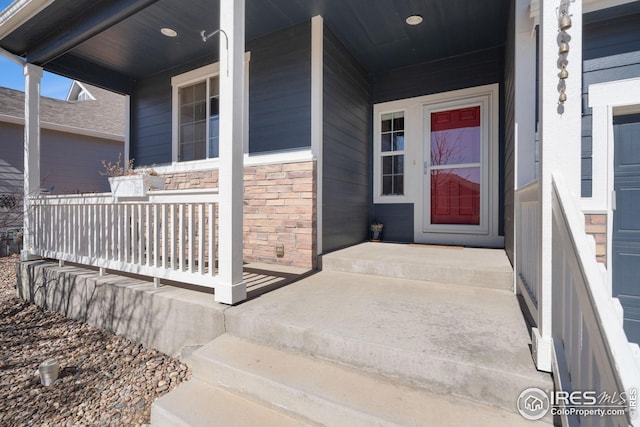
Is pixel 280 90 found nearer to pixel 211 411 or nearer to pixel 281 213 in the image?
pixel 281 213

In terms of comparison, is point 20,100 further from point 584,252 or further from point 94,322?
point 584,252

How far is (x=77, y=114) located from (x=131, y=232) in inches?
308

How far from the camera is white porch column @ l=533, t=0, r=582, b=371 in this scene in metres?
1.28

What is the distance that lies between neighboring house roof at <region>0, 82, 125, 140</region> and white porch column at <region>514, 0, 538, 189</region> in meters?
9.21

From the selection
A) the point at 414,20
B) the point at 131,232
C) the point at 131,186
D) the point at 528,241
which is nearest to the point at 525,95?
the point at 528,241

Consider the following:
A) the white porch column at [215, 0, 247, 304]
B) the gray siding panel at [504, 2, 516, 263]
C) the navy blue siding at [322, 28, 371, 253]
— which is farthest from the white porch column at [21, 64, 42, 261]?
the gray siding panel at [504, 2, 516, 263]

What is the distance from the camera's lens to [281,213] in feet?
11.1

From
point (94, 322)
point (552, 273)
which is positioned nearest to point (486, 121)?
point (552, 273)

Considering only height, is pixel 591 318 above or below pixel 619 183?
below

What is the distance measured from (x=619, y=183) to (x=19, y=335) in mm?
5696

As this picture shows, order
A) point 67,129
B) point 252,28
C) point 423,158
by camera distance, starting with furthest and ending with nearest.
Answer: point 67,129, point 423,158, point 252,28

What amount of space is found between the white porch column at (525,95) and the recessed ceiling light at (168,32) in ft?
12.0

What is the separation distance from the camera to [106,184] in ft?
26.7

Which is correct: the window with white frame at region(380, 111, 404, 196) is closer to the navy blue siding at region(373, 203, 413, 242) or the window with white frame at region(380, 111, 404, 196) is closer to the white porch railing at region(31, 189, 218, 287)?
the navy blue siding at region(373, 203, 413, 242)
